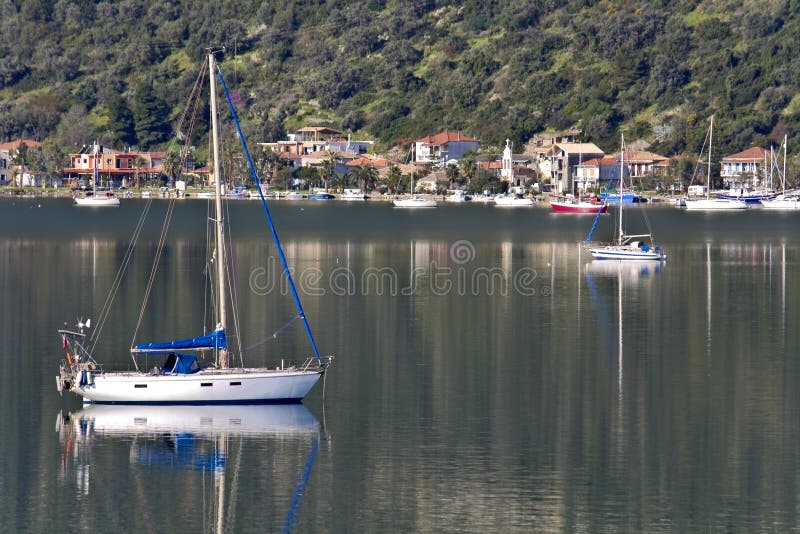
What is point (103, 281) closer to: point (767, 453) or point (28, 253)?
point (28, 253)

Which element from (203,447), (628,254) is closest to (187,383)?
(203,447)

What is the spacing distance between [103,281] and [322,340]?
84.7 ft

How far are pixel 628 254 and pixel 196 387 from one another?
197ft

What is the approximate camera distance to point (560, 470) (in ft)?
112

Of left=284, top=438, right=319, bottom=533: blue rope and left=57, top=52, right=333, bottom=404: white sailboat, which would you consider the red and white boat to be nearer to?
left=57, top=52, right=333, bottom=404: white sailboat

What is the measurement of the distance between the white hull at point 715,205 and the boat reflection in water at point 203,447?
497 ft

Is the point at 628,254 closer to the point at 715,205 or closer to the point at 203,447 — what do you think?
the point at 203,447

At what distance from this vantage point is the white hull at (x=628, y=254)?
94.7 m

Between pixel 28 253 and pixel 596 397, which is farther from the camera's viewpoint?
pixel 28 253

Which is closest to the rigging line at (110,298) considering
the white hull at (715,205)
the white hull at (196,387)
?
the white hull at (196,387)

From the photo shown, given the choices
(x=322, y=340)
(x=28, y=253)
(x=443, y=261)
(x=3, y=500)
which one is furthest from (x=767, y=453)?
(x=28, y=253)

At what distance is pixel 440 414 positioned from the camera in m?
40.3

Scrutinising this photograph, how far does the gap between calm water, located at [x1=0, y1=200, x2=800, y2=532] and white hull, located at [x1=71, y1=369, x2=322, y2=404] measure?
42 centimetres

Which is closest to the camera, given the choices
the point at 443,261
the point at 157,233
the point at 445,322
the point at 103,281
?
the point at 445,322
